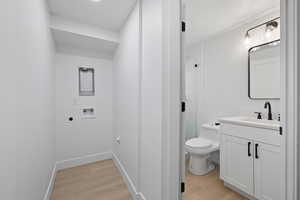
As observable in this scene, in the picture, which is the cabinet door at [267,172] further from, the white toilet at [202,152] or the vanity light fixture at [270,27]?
the vanity light fixture at [270,27]

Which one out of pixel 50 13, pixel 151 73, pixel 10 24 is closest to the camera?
pixel 10 24

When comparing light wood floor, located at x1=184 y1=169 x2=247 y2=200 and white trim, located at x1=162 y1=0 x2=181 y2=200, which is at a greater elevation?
white trim, located at x1=162 y1=0 x2=181 y2=200

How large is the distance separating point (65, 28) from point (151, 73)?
1.65m

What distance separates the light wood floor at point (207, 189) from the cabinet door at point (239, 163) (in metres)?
0.14

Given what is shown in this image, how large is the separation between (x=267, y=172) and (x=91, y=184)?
228 cm

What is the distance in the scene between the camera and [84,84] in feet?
8.55

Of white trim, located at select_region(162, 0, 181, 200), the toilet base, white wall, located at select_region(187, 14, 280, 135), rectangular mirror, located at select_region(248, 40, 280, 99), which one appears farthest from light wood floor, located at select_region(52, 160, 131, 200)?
rectangular mirror, located at select_region(248, 40, 280, 99)

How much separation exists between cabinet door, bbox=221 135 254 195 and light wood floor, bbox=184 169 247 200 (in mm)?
139

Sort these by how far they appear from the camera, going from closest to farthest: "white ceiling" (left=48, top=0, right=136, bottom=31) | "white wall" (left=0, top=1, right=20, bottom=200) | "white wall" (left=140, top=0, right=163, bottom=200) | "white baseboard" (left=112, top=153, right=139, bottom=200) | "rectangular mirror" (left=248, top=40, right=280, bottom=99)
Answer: "white wall" (left=0, top=1, right=20, bottom=200) < "white wall" (left=140, top=0, right=163, bottom=200) < "white baseboard" (left=112, top=153, right=139, bottom=200) < "white ceiling" (left=48, top=0, right=136, bottom=31) < "rectangular mirror" (left=248, top=40, right=280, bottom=99)

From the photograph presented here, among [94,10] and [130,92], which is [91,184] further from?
[94,10]

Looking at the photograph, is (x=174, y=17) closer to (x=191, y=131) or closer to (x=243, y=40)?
(x=243, y=40)

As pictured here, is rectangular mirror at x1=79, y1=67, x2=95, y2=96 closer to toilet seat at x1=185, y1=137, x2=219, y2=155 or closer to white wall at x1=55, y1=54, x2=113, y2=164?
white wall at x1=55, y1=54, x2=113, y2=164

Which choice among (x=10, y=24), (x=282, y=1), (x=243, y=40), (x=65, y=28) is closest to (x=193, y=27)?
(x=243, y=40)

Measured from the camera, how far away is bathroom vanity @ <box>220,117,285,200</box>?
4.56 feet
